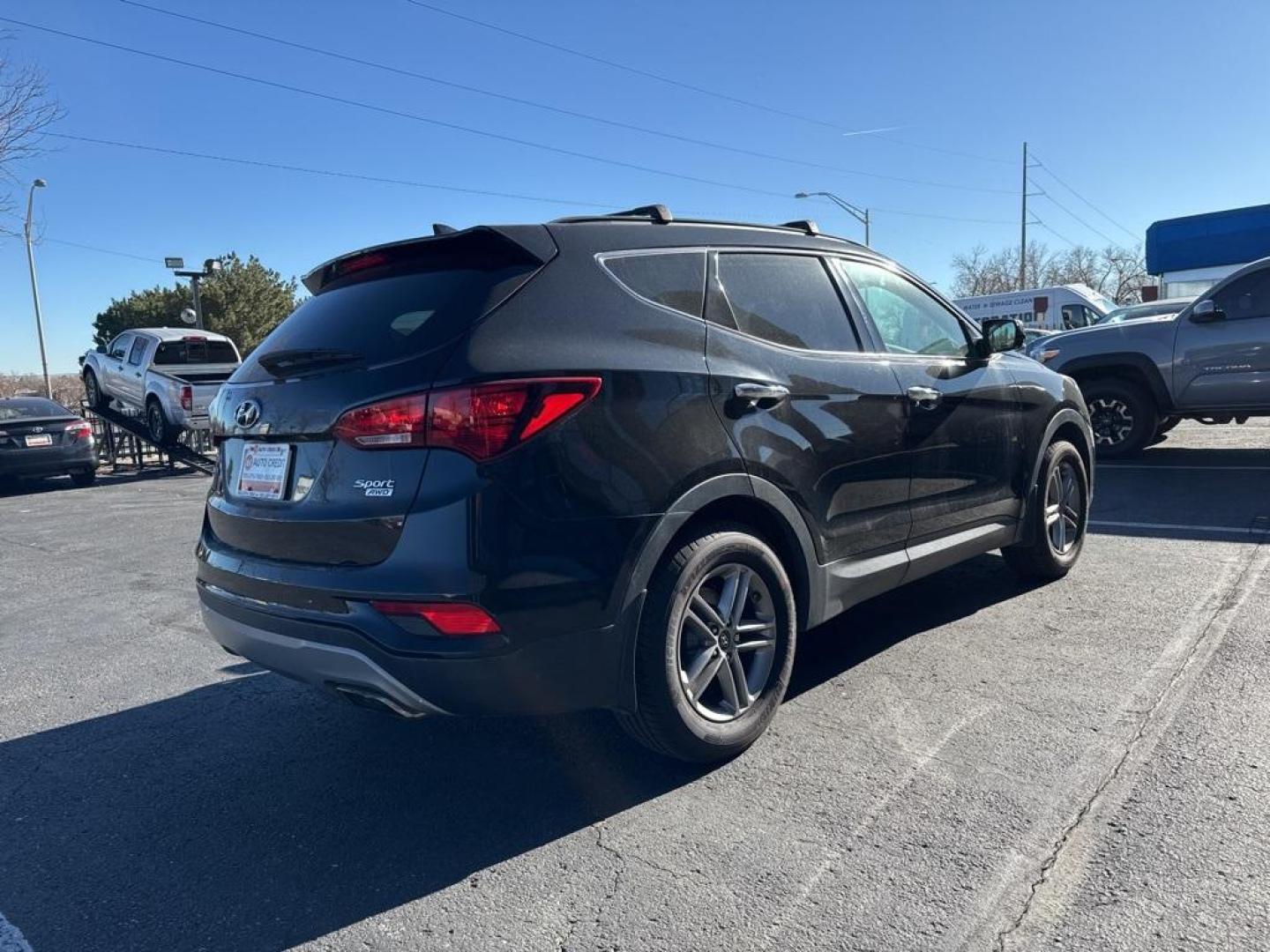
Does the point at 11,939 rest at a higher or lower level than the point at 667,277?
lower

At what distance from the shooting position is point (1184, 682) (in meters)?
3.75

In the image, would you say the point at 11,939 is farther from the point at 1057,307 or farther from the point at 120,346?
the point at 1057,307

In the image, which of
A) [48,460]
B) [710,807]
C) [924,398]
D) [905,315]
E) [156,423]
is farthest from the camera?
[156,423]

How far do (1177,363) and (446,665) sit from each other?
929 centimetres

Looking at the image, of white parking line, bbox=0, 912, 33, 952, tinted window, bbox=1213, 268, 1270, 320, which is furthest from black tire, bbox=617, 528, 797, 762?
tinted window, bbox=1213, 268, 1270, 320

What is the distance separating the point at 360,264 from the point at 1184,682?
369 cm

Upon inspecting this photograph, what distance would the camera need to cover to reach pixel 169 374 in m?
14.8

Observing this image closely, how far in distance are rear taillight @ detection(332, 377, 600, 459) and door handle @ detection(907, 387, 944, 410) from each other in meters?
1.98

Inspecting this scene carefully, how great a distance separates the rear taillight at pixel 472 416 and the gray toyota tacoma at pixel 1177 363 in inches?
297

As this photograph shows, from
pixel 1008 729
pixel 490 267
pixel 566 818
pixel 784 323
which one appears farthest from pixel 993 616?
pixel 490 267

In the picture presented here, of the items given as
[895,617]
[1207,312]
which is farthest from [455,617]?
[1207,312]

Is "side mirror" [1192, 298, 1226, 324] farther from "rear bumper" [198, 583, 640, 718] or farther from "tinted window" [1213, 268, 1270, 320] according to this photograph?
"rear bumper" [198, 583, 640, 718]

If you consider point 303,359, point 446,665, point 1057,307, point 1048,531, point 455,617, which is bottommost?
point 1048,531

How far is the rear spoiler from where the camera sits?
9.73 ft
